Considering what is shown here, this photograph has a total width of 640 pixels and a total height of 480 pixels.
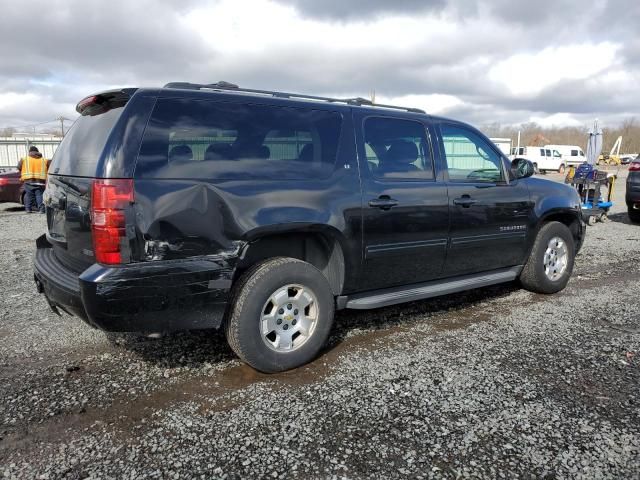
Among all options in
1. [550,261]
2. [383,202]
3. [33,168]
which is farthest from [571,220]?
[33,168]

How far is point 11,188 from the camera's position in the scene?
1371 centimetres

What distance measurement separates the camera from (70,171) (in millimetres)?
3219

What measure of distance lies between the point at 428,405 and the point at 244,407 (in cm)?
112

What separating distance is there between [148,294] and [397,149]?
227 centimetres

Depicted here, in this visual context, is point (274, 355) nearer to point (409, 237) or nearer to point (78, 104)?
point (409, 237)

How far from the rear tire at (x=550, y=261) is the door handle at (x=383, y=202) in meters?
2.17

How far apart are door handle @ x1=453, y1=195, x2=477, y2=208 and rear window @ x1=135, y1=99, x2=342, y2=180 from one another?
4.26 feet

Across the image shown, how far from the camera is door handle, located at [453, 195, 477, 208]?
4276 mm

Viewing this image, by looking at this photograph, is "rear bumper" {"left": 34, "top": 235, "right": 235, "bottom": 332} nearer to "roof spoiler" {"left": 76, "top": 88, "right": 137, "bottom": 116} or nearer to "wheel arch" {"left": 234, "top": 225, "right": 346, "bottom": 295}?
"wheel arch" {"left": 234, "top": 225, "right": 346, "bottom": 295}

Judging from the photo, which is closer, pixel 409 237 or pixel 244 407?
pixel 244 407

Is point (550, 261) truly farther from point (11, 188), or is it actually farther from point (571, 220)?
point (11, 188)

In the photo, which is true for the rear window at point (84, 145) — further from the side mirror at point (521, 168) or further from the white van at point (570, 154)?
the white van at point (570, 154)

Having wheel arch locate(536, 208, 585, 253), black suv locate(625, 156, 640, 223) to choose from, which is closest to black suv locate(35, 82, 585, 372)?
wheel arch locate(536, 208, 585, 253)

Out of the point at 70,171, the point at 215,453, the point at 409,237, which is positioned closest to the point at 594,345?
the point at 409,237
